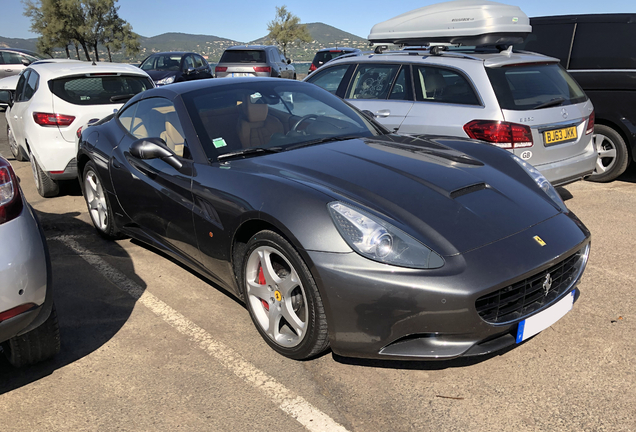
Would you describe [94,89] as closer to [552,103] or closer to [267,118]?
[267,118]

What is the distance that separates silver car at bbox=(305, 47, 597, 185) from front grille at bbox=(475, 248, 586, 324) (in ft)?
6.96

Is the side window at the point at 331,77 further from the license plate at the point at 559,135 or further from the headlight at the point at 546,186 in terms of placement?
the headlight at the point at 546,186

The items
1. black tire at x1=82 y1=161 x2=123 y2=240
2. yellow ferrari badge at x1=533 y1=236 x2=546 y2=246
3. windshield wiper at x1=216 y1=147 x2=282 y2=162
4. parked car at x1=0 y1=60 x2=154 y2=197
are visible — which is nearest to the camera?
yellow ferrari badge at x1=533 y1=236 x2=546 y2=246

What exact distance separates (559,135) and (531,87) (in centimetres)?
51

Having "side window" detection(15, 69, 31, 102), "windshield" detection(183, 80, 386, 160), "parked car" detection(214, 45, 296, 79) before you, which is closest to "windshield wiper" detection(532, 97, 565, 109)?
"windshield" detection(183, 80, 386, 160)

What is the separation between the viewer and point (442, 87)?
5.14m

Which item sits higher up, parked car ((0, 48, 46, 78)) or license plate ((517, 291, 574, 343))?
parked car ((0, 48, 46, 78))

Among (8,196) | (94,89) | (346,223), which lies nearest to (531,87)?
(346,223)

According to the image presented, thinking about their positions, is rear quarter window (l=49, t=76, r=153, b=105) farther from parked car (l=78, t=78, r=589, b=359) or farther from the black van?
the black van

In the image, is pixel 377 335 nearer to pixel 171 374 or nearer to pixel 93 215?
pixel 171 374

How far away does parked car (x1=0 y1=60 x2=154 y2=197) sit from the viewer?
5898 mm

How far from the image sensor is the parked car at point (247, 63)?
663 inches

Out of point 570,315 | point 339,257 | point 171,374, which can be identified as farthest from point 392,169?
point 171,374

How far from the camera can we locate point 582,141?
5062 millimetres
